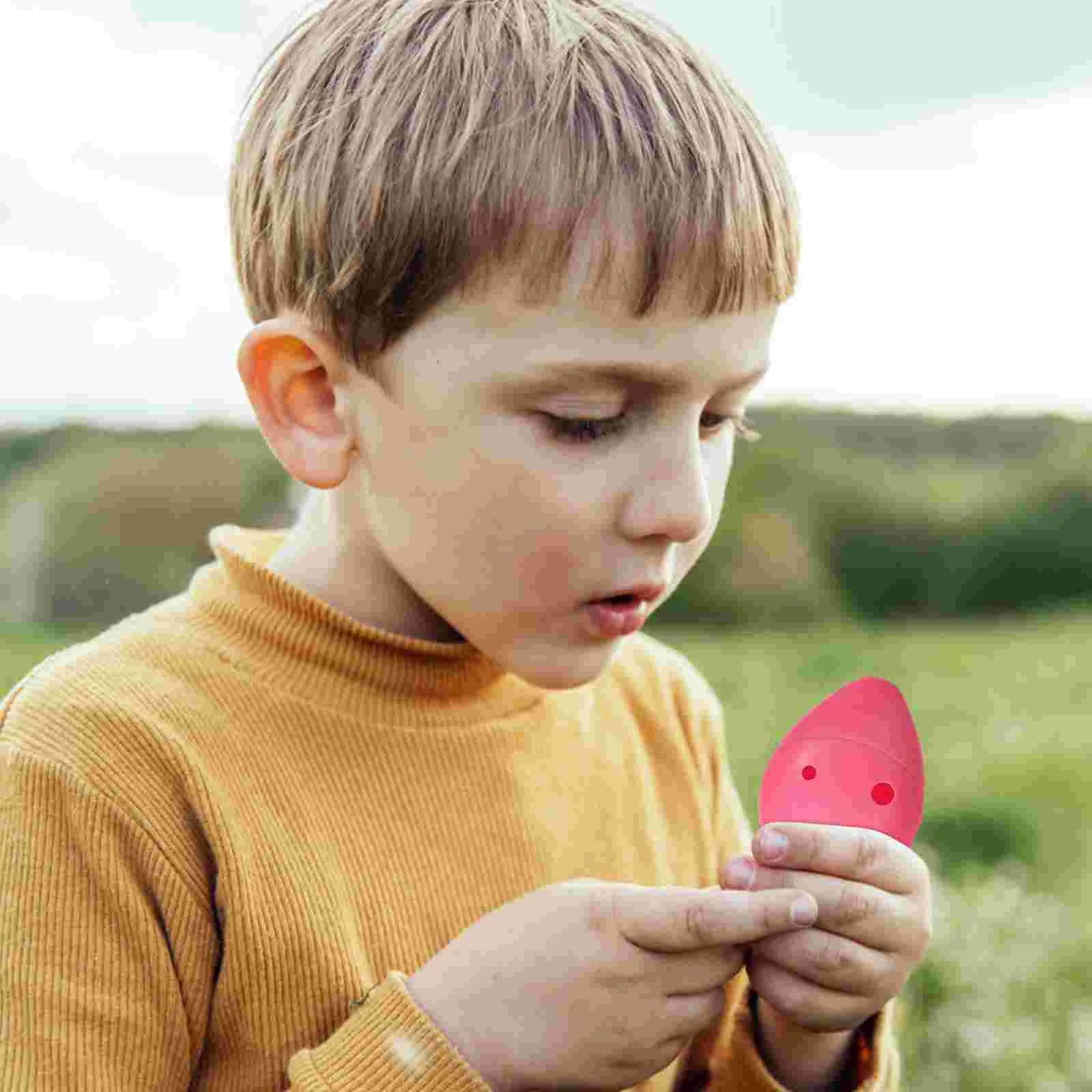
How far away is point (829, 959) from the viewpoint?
4.33 ft

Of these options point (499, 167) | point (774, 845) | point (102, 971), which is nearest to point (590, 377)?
point (499, 167)

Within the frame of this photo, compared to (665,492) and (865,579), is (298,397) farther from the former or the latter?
(865,579)

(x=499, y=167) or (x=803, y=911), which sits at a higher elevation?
(x=499, y=167)

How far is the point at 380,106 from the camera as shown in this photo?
1362mm

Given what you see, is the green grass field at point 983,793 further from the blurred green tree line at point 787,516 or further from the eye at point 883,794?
the eye at point 883,794

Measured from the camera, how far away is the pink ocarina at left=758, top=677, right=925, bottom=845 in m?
1.40

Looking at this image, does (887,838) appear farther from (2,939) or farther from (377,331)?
(2,939)

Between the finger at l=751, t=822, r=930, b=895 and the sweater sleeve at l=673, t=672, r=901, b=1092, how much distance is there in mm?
288

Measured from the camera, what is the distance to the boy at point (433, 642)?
1.29 m

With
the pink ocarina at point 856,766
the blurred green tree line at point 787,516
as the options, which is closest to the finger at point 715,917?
A: the pink ocarina at point 856,766

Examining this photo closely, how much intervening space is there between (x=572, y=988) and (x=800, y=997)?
0.21 m

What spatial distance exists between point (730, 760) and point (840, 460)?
8.12 ft

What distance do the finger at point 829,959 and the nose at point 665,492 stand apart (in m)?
0.37

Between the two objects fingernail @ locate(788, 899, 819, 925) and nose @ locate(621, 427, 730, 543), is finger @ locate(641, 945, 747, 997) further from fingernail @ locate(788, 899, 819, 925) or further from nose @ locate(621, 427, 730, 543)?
nose @ locate(621, 427, 730, 543)
